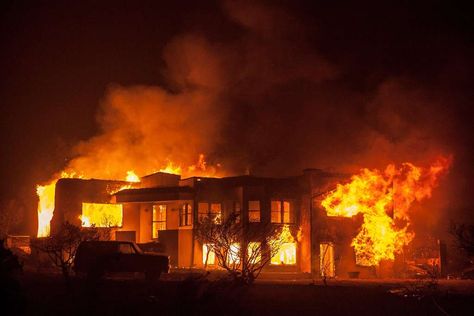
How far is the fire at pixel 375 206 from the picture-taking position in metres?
39.9

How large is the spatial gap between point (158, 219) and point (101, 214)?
16.5ft

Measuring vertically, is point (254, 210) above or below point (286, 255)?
above

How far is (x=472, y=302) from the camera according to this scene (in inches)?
844

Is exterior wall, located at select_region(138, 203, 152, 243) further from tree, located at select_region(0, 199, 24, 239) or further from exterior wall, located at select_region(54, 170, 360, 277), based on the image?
tree, located at select_region(0, 199, 24, 239)

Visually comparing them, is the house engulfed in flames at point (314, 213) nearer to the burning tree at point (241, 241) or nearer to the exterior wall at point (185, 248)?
the exterior wall at point (185, 248)

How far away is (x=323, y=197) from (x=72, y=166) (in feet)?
96.7

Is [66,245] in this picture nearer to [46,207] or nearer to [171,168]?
[46,207]

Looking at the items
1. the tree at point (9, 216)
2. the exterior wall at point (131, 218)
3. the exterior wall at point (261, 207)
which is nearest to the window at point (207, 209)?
the exterior wall at point (261, 207)

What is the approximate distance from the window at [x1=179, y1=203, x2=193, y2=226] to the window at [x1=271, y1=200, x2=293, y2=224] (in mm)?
5303

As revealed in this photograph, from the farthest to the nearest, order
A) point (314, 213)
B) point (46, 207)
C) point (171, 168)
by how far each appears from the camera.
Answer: point (171, 168) → point (46, 207) → point (314, 213)

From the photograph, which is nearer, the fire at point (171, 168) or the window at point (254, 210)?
the window at point (254, 210)

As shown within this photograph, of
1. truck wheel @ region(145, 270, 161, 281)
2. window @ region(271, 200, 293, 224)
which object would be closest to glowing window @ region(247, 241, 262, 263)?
truck wheel @ region(145, 270, 161, 281)

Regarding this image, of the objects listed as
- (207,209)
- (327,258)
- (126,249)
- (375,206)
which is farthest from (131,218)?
(126,249)

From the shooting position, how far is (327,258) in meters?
40.4
